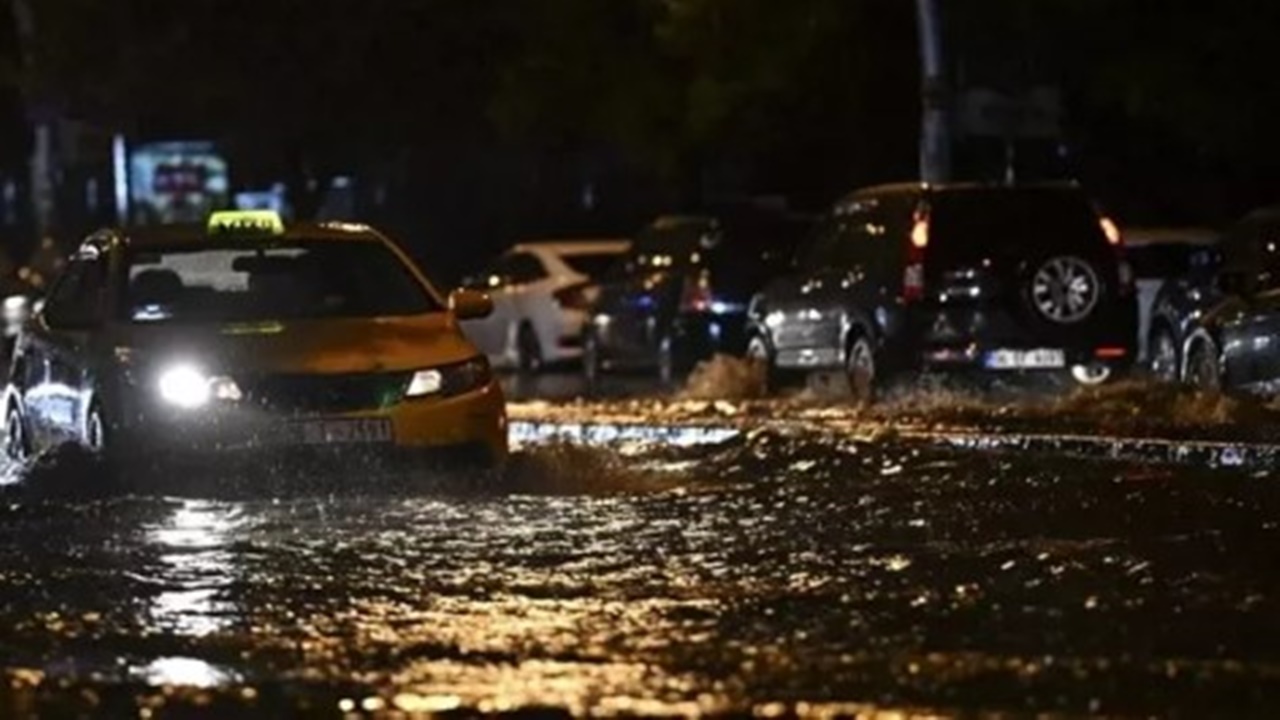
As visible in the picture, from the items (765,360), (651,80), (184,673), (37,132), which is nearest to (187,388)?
(184,673)

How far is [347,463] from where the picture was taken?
1530cm

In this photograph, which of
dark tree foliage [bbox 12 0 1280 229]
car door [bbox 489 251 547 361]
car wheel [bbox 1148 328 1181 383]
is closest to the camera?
car wheel [bbox 1148 328 1181 383]

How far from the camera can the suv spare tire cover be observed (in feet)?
70.9

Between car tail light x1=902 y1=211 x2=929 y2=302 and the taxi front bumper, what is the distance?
22.7 ft

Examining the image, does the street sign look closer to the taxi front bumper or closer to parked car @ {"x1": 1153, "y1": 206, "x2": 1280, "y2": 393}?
parked car @ {"x1": 1153, "y1": 206, "x2": 1280, "y2": 393}

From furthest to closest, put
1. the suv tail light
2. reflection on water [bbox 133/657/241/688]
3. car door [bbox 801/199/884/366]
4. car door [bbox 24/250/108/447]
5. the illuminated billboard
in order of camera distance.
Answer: the illuminated billboard, car door [bbox 801/199/884/366], the suv tail light, car door [bbox 24/250/108/447], reflection on water [bbox 133/657/241/688]

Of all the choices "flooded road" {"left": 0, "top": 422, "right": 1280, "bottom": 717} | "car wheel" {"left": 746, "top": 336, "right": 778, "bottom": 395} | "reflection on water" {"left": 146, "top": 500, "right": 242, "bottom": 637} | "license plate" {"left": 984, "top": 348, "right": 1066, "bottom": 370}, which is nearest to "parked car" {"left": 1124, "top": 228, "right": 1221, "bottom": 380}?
"license plate" {"left": 984, "top": 348, "right": 1066, "bottom": 370}

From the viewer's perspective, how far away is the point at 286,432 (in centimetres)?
1514

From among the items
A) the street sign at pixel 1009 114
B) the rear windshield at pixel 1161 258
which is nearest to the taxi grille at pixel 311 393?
the rear windshield at pixel 1161 258

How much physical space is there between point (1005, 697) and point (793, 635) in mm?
1468

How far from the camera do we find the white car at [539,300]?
32219 mm

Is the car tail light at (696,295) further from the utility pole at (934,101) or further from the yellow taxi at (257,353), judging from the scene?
the yellow taxi at (257,353)

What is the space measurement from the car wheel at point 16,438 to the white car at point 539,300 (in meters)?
13.8

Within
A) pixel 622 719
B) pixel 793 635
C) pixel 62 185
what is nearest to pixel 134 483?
pixel 793 635
